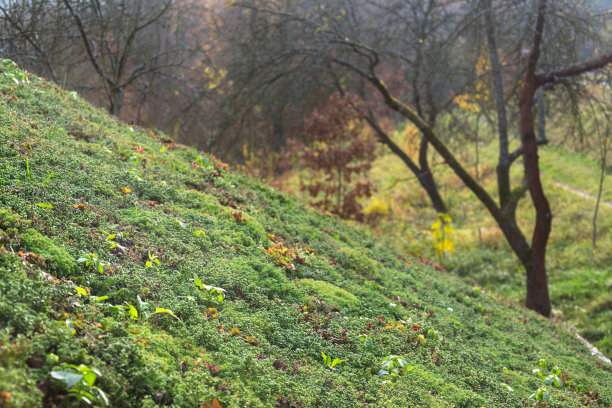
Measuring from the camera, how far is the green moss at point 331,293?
15.7 feet

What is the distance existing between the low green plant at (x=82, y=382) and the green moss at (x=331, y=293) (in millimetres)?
2526

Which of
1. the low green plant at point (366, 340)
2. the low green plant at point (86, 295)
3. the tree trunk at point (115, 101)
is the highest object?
the tree trunk at point (115, 101)

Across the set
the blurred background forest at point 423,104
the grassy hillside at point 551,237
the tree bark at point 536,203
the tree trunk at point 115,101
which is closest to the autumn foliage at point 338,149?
the blurred background forest at point 423,104

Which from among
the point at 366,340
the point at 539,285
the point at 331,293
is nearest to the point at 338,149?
the point at 539,285

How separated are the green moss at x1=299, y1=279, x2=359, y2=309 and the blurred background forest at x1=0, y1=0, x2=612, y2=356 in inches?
144

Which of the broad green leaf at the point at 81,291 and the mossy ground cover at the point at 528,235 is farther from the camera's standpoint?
the mossy ground cover at the point at 528,235

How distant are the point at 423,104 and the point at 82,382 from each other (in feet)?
45.3

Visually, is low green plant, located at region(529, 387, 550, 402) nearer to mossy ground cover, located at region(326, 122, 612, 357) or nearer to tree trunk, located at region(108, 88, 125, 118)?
mossy ground cover, located at region(326, 122, 612, 357)

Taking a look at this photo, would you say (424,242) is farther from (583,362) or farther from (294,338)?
(294,338)

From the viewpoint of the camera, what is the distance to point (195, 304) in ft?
12.3

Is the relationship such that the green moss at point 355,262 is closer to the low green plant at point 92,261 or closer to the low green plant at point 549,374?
the low green plant at point 549,374

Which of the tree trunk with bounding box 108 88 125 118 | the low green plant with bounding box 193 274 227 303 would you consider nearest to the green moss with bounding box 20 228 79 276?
the low green plant with bounding box 193 274 227 303

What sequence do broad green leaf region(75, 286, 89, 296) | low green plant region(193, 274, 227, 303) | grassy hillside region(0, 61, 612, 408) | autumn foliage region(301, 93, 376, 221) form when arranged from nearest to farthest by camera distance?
1. grassy hillside region(0, 61, 612, 408)
2. broad green leaf region(75, 286, 89, 296)
3. low green plant region(193, 274, 227, 303)
4. autumn foliage region(301, 93, 376, 221)

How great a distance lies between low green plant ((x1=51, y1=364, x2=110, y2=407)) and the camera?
2.35 meters
